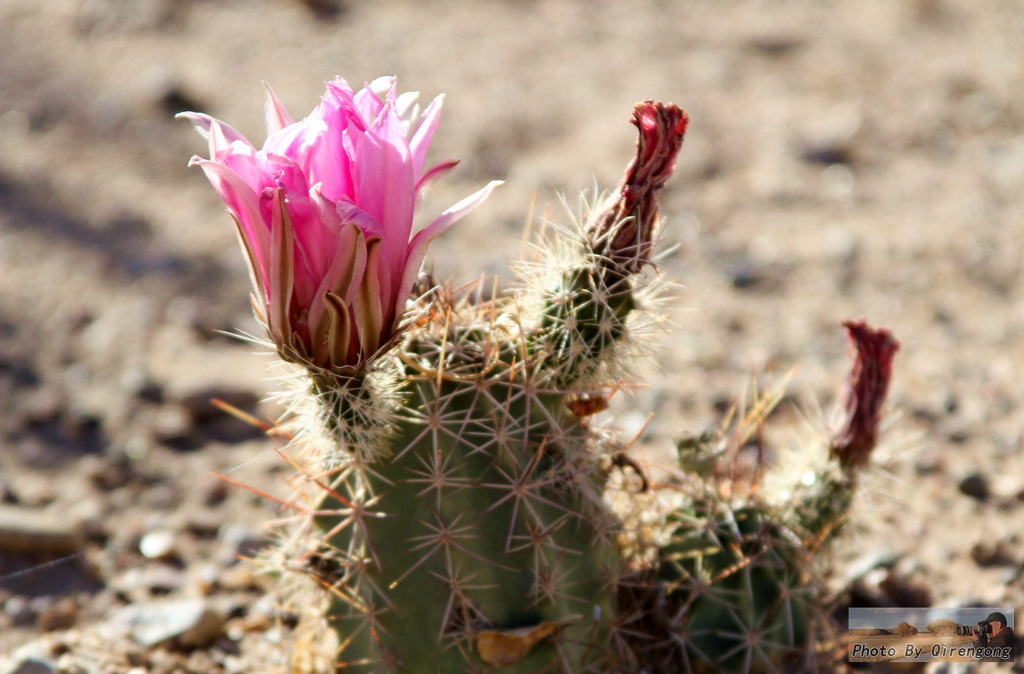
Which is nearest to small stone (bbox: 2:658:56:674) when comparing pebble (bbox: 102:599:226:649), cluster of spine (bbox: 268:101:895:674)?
pebble (bbox: 102:599:226:649)

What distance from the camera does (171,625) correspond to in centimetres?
231

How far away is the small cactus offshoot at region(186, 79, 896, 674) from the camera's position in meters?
1.47

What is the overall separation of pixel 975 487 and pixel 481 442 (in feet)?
6.33

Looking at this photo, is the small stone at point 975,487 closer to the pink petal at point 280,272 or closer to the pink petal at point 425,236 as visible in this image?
the pink petal at point 425,236

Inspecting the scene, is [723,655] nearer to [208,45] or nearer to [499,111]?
[499,111]

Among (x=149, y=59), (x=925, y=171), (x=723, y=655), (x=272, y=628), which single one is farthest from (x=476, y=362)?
(x=149, y=59)

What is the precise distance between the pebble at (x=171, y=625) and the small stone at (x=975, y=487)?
237 centimetres

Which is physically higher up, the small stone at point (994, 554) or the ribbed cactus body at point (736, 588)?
the ribbed cactus body at point (736, 588)

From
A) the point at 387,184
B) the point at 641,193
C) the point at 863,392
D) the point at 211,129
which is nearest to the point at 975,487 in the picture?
the point at 863,392

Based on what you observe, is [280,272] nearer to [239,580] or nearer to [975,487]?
[239,580]

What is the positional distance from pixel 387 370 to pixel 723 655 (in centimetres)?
102

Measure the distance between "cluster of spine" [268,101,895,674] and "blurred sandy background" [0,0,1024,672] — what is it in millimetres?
255

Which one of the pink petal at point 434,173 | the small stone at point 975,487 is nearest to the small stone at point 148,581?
the pink petal at point 434,173

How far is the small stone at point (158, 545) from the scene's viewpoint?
105 inches
